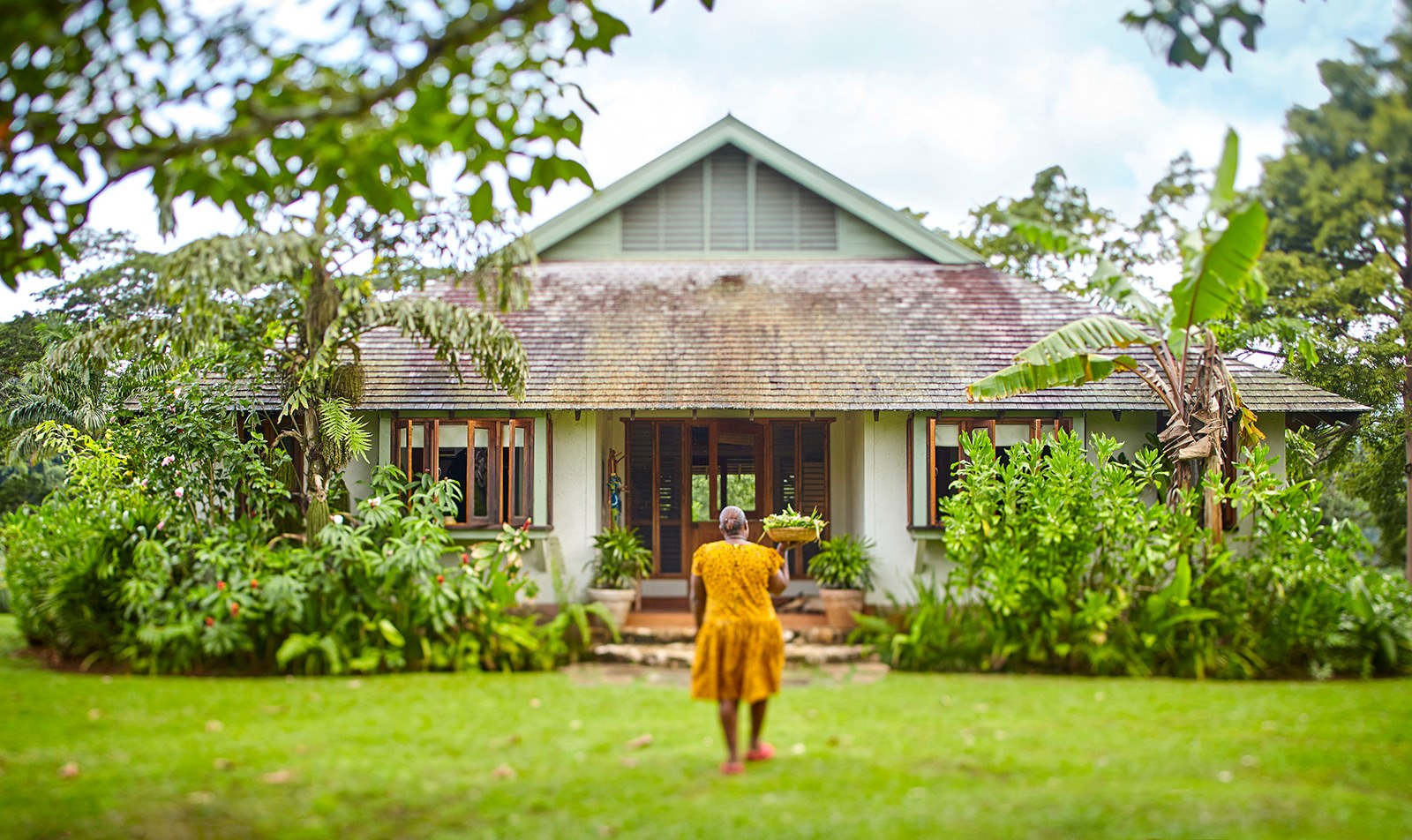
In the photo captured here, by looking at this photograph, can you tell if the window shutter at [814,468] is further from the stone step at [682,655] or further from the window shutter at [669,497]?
the stone step at [682,655]

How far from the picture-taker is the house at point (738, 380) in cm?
1175

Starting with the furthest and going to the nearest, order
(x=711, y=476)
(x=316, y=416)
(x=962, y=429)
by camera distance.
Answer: (x=711, y=476) < (x=962, y=429) < (x=316, y=416)

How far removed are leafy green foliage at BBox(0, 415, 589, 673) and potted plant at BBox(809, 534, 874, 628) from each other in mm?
2689

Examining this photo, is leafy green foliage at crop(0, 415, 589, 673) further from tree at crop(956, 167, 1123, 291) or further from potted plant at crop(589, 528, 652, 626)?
tree at crop(956, 167, 1123, 291)

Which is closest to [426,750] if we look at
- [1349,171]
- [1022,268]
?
[1349,171]

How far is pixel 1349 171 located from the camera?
23.8ft

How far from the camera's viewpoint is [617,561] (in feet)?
37.8

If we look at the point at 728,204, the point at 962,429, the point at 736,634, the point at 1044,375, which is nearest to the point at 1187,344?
the point at 1044,375

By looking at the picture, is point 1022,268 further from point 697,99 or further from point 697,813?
point 697,813

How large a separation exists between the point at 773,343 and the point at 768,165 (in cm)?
333

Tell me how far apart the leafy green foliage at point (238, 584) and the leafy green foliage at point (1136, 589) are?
3.67 m

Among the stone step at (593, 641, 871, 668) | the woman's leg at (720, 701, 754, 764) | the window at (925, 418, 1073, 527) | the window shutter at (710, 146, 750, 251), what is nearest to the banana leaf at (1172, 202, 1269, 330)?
the window at (925, 418, 1073, 527)

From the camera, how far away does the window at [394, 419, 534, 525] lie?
11.9 metres

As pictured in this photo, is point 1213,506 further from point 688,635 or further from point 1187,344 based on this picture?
Answer: point 688,635
